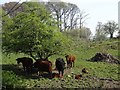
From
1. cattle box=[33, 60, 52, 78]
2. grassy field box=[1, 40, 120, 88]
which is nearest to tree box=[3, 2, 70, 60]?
cattle box=[33, 60, 52, 78]

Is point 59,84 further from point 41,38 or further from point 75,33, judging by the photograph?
point 75,33

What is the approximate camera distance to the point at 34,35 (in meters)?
20.6

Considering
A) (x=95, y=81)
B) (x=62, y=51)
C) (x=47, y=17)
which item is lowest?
(x=95, y=81)

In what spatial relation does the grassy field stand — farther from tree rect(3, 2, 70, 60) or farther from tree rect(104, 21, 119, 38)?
tree rect(104, 21, 119, 38)

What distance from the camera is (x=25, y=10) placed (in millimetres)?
21953

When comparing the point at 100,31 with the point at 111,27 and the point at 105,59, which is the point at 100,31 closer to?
the point at 111,27

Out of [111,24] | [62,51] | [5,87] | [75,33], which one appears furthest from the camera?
[111,24]

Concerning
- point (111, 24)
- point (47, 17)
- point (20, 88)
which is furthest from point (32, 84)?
point (111, 24)

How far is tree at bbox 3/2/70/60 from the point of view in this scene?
20547mm

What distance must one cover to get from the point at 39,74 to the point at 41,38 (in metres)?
2.27

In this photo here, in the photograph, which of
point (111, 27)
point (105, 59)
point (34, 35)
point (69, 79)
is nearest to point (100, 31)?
point (111, 27)

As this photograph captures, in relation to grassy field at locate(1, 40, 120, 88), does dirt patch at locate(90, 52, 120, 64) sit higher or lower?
higher

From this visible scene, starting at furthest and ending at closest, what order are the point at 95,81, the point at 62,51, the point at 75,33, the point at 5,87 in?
1. the point at 75,33
2. the point at 62,51
3. the point at 95,81
4. the point at 5,87

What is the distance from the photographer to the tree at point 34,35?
2055 cm
